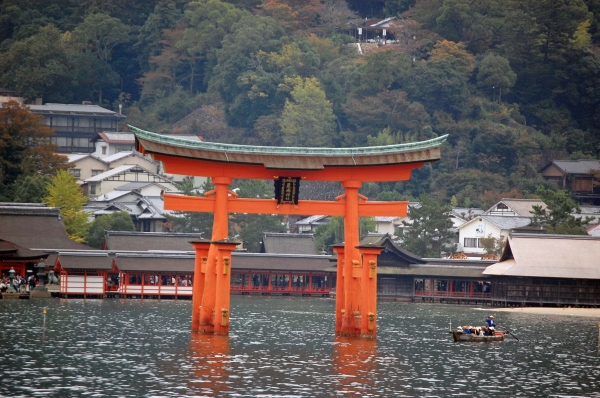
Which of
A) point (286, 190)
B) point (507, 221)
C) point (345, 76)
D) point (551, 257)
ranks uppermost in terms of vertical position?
point (345, 76)

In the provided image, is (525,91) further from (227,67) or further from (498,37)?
(227,67)

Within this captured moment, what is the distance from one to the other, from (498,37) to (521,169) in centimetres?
2134

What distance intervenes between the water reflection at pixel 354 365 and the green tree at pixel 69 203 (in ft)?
143

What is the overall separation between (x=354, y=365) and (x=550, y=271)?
3678cm

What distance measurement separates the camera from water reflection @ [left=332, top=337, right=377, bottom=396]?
32344mm

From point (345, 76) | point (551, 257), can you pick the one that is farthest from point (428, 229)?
point (345, 76)

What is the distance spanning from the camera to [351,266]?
1692 inches

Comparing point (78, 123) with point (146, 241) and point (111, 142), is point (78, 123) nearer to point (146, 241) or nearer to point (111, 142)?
point (111, 142)

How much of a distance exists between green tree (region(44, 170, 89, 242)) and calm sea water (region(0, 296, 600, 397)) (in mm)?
26024

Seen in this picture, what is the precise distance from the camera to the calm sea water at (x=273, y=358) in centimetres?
3188

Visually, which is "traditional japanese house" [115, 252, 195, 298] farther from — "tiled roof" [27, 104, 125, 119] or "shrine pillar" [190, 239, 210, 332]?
"tiled roof" [27, 104, 125, 119]

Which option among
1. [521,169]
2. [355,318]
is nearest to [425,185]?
[521,169]

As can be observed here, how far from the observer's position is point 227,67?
122 m

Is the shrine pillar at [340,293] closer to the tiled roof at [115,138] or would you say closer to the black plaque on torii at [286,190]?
the black plaque on torii at [286,190]
